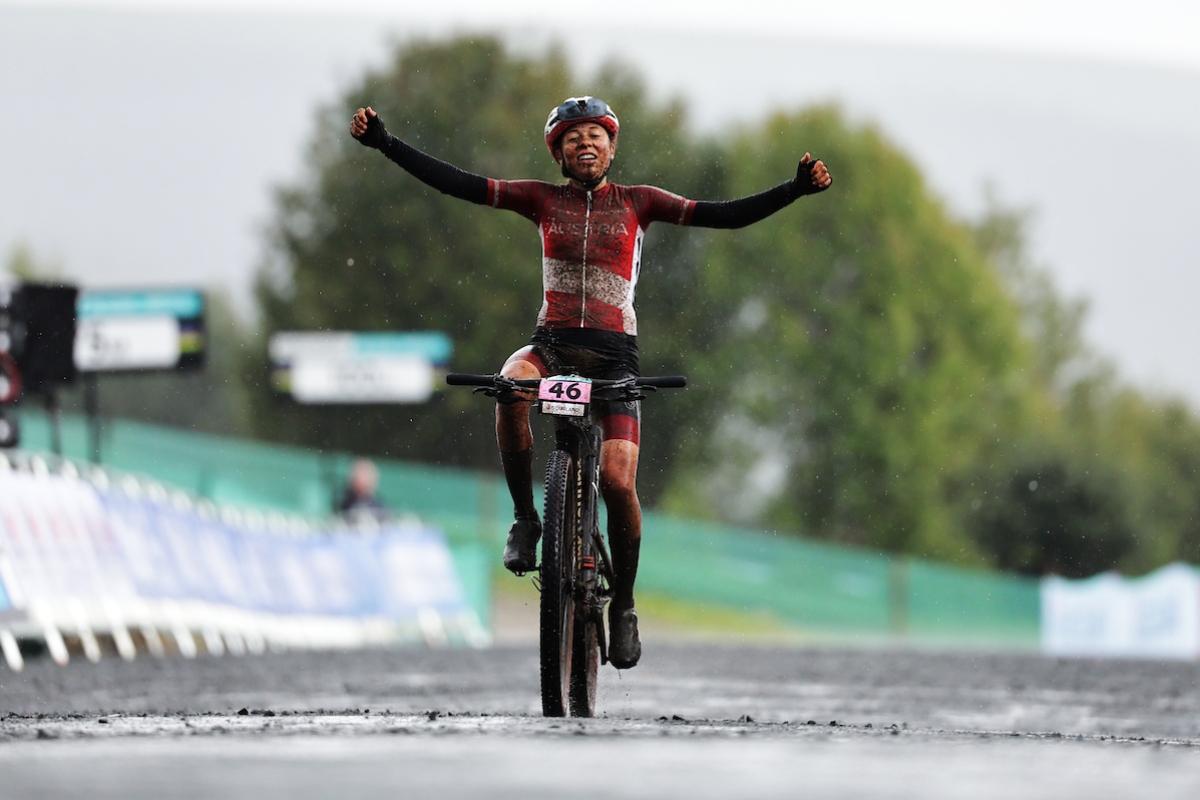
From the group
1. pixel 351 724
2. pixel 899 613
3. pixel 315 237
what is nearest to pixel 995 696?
pixel 351 724

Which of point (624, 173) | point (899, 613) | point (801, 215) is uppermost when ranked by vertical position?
point (801, 215)

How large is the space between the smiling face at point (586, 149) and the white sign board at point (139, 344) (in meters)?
20.6

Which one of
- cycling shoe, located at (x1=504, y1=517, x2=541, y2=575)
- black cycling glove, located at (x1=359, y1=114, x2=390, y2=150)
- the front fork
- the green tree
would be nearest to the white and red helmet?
black cycling glove, located at (x1=359, y1=114, x2=390, y2=150)

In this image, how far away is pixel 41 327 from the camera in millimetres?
17047

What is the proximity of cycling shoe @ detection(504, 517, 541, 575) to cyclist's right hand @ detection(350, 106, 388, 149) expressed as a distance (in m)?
1.83

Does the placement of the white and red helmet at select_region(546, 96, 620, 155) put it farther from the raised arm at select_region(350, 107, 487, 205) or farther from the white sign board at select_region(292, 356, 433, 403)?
the white sign board at select_region(292, 356, 433, 403)

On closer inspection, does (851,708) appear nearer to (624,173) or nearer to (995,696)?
(995,696)

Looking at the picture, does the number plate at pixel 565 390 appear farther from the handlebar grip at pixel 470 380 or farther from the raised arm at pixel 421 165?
the raised arm at pixel 421 165

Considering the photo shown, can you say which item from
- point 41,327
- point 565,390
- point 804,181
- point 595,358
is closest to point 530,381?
point 565,390

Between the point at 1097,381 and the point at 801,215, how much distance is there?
28.8 metres

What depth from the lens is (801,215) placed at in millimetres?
58656

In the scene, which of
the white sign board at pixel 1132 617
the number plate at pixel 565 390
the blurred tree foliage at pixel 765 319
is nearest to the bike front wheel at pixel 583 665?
the number plate at pixel 565 390

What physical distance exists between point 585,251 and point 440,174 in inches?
29.0

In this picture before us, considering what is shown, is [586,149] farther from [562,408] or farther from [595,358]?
[562,408]
